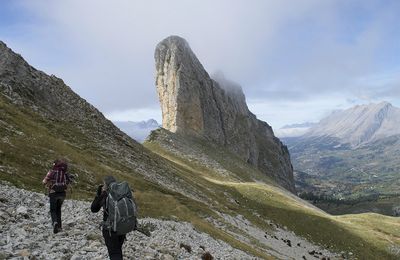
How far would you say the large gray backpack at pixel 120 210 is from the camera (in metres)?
16.2

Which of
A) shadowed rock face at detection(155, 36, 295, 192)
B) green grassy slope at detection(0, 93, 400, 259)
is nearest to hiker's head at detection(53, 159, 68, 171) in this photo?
green grassy slope at detection(0, 93, 400, 259)

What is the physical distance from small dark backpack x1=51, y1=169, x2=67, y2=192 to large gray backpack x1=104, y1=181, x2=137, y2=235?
29.5 ft

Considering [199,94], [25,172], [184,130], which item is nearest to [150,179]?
[25,172]

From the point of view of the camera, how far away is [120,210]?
53.4 feet

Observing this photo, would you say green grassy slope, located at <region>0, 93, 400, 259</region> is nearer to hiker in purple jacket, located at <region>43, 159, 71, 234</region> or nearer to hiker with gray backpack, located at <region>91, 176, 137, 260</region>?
hiker in purple jacket, located at <region>43, 159, 71, 234</region>

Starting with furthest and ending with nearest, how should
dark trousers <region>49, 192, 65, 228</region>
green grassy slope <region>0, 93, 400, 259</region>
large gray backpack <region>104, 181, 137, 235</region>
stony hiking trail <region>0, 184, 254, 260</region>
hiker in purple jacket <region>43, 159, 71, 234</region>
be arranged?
green grassy slope <region>0, 93, 400, 259</region>
hiker in purple jacket <region>43, 159, 71, 234</region>
dark trousers <region>49, 192, 65, 228</region>
stony hiking trail <region>0, 184, 254, 260</region>
large gray backpack <region>104, 181, 137, 235</region>

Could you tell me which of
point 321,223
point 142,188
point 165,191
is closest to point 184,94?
point 321,223

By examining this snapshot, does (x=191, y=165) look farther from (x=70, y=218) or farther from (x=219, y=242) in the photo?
(x=70, y=218)

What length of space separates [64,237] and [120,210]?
27.0 ft

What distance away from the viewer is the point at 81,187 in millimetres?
48688

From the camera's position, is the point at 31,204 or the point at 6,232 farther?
the point at 31,204

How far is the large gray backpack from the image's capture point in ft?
53.3

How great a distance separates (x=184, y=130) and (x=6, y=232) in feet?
506

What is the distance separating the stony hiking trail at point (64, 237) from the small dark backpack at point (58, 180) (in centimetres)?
218
